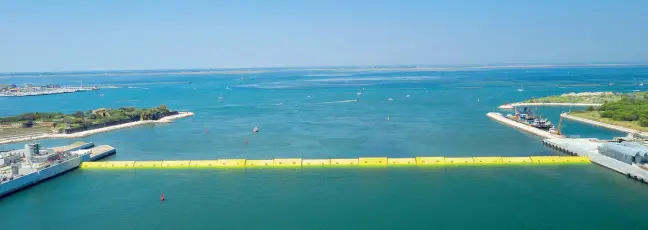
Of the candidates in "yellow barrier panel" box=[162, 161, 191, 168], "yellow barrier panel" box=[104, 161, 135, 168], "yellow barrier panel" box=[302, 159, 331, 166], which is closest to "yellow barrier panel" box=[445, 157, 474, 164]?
"yellow barrier panel" box=[302, 159, 331, 166]

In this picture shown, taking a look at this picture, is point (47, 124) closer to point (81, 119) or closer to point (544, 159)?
point (81, 119)

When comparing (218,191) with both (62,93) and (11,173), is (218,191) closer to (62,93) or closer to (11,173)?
(11,173)

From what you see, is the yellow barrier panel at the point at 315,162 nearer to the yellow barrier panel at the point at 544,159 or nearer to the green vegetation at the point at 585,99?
the yellow barrier panel at the point at 544,159

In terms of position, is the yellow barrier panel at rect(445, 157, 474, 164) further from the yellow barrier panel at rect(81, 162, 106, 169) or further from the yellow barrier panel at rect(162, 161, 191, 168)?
the yellow barrier panel at rect(81, 162, 106, 169)

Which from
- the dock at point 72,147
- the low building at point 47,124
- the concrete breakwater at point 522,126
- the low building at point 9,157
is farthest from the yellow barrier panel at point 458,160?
the low building at point 47,124

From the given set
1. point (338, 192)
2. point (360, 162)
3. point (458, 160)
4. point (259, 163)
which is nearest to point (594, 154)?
point (458, 160)

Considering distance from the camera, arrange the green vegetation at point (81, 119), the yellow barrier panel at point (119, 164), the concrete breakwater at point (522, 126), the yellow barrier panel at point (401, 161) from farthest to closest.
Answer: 1. the green vegetation at point (81, 119)
2. the concrete breakwater at point (522, 126)
3. the yellow barrier panel at point (119, 164)
4. the yellow barrier panel at point (401, 161)
